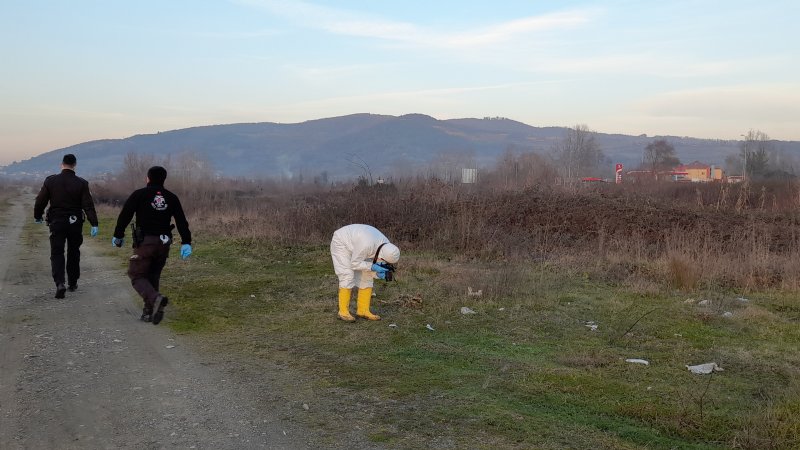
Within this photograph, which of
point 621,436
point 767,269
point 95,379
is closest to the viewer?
point 621,436

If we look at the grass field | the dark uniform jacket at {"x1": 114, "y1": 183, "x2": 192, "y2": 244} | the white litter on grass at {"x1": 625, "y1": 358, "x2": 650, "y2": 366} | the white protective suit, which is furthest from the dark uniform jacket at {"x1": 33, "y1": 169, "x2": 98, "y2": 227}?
the white litter on grass at {"x1": 625, "y1": 358, "x2": 650, "y2": 366}

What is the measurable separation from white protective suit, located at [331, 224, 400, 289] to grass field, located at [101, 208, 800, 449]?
680 mm

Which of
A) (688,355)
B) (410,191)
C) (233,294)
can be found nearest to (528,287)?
(688,355)

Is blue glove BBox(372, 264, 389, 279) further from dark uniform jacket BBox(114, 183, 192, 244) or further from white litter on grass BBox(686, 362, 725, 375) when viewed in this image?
white litter on grass BBox(686, 362, 725, 375)

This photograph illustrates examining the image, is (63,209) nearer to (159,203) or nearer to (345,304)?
(159,203)

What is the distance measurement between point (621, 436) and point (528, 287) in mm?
6052

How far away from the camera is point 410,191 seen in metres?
22.2

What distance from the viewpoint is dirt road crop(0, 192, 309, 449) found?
179 inches

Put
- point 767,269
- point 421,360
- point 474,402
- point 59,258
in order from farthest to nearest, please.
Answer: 1. point 767,269
2. point 59,258
3. point 421,360
4. point 474,402

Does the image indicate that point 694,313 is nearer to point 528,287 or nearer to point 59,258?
point 528,287

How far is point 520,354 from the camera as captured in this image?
6.97 m

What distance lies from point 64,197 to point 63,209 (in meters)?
0.18

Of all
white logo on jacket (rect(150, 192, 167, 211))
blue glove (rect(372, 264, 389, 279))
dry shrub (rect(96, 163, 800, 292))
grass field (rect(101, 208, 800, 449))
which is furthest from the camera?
dry shrub (rect(96, 163, 800, 292))

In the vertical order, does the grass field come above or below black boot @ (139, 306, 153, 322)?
below
